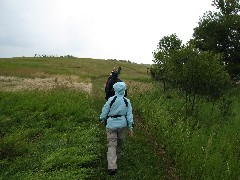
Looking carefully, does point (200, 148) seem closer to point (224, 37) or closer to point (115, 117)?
point (115, 117)

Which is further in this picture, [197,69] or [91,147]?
[197,69]

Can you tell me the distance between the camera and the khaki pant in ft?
31.5

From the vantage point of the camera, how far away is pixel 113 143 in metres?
9.87

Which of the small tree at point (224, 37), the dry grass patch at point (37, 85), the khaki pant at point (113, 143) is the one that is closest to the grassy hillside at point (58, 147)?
the khaki pant at point (113, 143)

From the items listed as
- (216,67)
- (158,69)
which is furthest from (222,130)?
(158,69)

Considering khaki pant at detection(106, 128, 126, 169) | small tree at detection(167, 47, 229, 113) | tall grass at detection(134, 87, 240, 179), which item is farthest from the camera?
small tree at detection(167, 47, 229, 113)

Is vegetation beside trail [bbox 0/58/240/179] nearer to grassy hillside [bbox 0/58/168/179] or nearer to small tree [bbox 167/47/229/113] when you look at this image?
grassy hillside [bbox 0/58/168/179]

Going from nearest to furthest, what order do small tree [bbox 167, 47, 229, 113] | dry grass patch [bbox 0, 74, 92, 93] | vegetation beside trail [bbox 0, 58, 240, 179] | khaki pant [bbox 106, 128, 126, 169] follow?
vegetation beside trail [bbox 0, 58, 240, 179] → khaki pant [bbox 106, 128, 126, 169] → small tree [bbox 167, 47, 229, 113] → dry grass patch [bbox 0, 74, 92, 93]

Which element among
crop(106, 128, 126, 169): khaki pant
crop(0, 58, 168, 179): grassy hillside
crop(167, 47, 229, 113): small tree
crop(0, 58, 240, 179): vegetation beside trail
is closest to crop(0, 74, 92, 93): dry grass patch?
crop(0, 58, 240, 179): vegetation beside trail

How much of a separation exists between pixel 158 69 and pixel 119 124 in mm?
22321

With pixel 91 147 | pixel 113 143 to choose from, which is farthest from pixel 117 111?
pixel 91 147

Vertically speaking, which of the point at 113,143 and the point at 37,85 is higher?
the point at 37,85

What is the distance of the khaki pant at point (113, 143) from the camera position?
31.5ft

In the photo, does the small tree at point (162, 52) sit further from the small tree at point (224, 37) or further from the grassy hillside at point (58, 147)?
the grassy hillside at point (58, 147)
